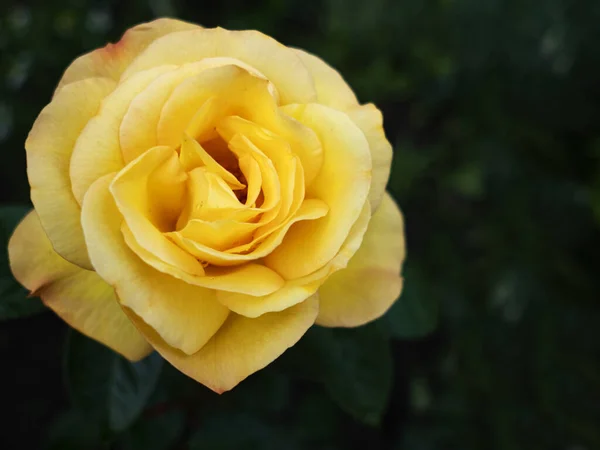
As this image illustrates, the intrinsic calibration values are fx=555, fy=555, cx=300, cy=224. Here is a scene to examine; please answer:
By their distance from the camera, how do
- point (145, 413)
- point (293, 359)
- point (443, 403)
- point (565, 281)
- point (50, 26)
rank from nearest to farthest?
point (293, 359), point (145, 413), point (50, 26), point (443, 403), point (565, 281)

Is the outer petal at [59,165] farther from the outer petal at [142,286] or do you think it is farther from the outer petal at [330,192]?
the outer petal at [330,192]

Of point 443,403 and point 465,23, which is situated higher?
point 465,23

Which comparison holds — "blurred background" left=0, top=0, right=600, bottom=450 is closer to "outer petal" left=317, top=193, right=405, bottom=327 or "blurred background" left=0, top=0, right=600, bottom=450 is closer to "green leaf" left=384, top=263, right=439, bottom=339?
"green leaf" left=384, top=263, right=439, bottom=339

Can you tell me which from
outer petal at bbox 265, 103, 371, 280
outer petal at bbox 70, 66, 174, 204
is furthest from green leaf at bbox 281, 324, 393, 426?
outer petal at bbox 70, 66, 174, 204

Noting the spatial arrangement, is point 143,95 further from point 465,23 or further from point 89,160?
point 465,23

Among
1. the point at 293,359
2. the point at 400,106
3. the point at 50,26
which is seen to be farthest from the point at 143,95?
the point at 400,106

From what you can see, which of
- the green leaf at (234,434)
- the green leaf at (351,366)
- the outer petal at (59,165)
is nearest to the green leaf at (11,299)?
the outer petal at (59,165)
